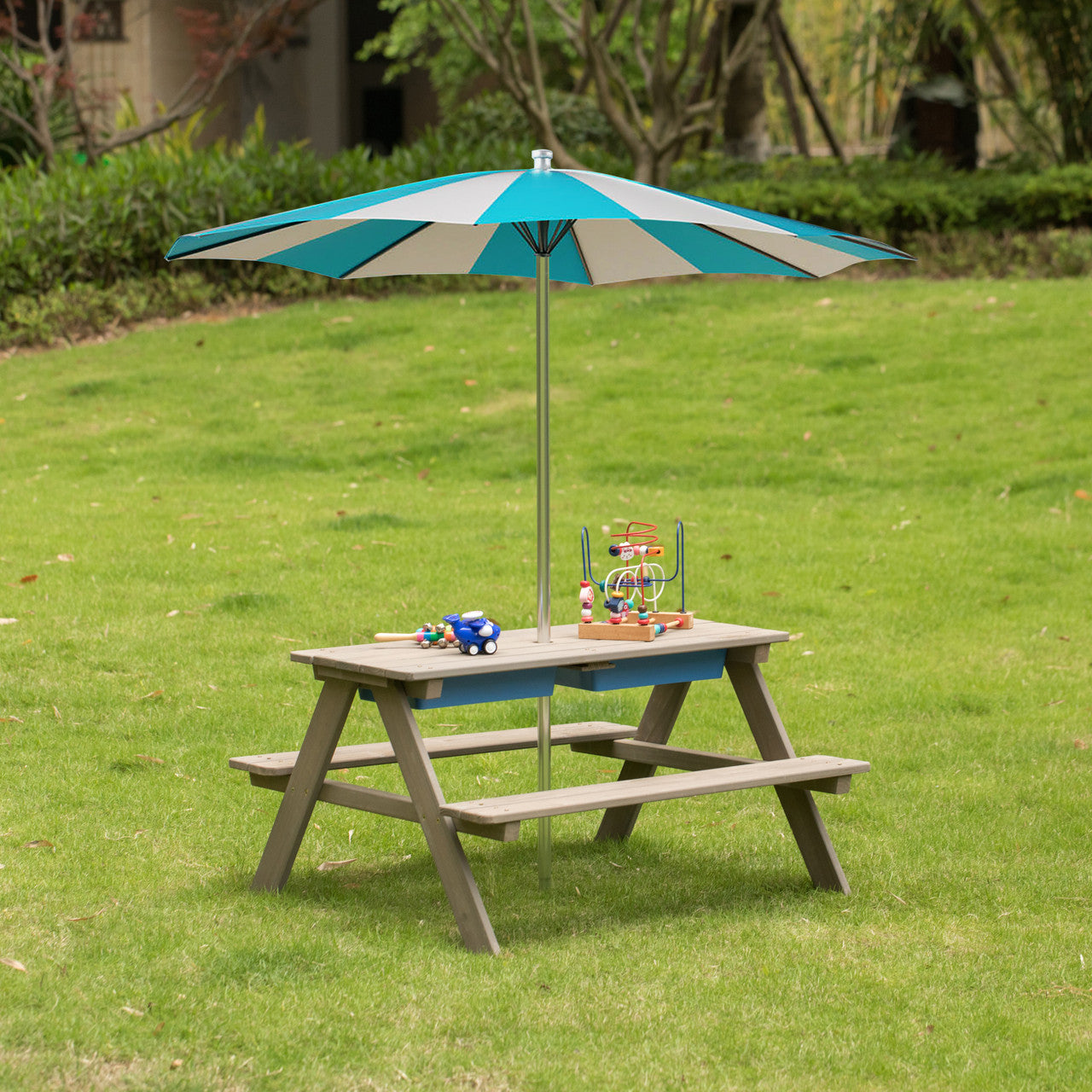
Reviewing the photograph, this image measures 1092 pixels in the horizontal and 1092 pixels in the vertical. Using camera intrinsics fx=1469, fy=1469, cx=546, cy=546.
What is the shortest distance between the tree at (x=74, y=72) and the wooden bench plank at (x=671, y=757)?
15.4m

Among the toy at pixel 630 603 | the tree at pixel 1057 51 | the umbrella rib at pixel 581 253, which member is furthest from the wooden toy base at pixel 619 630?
the tree at pixel 1057 51

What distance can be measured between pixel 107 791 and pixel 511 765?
1.74 metres

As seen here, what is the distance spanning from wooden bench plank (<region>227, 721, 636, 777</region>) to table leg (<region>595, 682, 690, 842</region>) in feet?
0.27

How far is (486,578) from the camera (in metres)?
9.10

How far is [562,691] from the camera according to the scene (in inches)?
301

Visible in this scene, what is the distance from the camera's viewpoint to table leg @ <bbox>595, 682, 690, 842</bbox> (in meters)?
5.65

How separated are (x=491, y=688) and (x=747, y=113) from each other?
17.5 m

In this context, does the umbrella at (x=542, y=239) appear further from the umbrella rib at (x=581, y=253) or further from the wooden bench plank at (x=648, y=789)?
the wooden bench plank at (x=648, y=789)

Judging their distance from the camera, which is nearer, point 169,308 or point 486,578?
point 486,578

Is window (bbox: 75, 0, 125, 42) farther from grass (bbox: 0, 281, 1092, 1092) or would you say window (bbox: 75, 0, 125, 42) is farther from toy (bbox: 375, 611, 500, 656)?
toy (bbox: 375, 611, 500, 656)

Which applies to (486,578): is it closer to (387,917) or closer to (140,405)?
(387,917)

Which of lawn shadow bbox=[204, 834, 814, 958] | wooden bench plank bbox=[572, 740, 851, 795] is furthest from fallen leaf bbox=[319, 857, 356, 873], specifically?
wooden bench plank bbox=[572, 740, 851, 795]

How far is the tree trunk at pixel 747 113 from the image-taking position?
20.1 metres

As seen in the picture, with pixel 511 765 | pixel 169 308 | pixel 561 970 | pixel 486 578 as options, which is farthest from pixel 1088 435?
pixel 169 308
